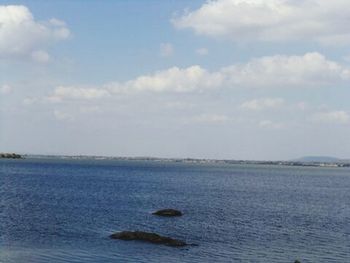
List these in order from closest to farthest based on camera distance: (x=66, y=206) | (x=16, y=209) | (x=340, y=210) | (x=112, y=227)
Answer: (x=112, y=227), (x=16, y=209), (x=66, y=206), (x=340, y=210)

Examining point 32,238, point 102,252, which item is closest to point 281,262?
point 102,252

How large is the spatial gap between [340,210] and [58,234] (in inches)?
2461

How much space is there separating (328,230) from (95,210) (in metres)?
40.2

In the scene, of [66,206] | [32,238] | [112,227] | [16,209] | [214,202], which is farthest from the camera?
[214,202]

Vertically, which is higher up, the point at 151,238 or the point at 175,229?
the point at 151,238

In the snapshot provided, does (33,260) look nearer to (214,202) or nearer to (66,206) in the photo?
(66,206)

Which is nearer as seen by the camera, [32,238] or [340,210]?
[32,238]

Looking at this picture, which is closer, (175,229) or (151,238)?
(151,238)

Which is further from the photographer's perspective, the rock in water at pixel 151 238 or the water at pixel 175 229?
the rock in water at pixel 151 238

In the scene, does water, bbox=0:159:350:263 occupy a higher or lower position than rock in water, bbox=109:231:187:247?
lower

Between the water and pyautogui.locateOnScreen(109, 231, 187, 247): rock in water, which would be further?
pyautogui.locateOnScreen(109, 231, 187, 247): rock in water

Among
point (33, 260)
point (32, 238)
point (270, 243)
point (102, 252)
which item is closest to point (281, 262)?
point (270, 243)

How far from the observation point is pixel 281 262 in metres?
48.9

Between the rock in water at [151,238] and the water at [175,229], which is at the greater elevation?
the rock in water at [151,238]
